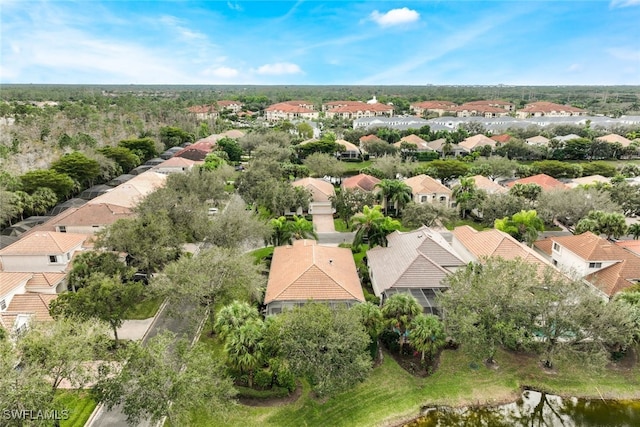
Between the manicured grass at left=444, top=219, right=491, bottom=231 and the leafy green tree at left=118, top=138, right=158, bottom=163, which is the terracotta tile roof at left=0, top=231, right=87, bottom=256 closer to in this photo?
the manicured grass at left=444, top=219, right=491, bottom=231

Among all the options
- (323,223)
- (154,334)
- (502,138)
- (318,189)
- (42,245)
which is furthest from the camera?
(502,138)

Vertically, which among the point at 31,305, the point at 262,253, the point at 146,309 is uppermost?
the point at 31,305

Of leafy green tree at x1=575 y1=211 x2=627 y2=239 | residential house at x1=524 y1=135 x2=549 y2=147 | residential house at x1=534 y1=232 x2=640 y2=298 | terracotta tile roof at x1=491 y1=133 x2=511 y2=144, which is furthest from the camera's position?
residential house at x1=524 y1=135 x2=549 y2=147

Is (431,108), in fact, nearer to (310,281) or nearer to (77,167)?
(77,167)

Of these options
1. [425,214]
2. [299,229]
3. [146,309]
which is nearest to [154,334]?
[146,309]

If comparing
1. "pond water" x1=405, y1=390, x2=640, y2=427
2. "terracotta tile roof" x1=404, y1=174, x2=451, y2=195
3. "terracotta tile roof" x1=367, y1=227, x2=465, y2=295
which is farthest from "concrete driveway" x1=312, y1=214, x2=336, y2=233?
"pond water" x1=405, y1=390, x2=640, y2=427

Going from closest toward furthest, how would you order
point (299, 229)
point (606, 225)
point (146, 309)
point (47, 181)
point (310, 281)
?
point (310, 281)
point (146, 309)
point (299, 229)
point (606, 225)
point (47, 181)

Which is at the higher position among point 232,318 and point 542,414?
point 232,318

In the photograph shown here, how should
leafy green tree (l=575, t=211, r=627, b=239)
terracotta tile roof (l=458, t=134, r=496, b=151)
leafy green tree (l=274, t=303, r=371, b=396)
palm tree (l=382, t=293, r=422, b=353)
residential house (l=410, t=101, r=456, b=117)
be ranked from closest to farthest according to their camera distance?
leafy green tree (l=274, t=303, r=371, b=396), palm tree (l=382, t=293, r=422, b=353), leafy green tree (l=575, t=211, r=627, b=239), terracotta tile roof (l=458, t=134, r=496, b=151), residential house (l=410, t=101, r=456, b=117)
